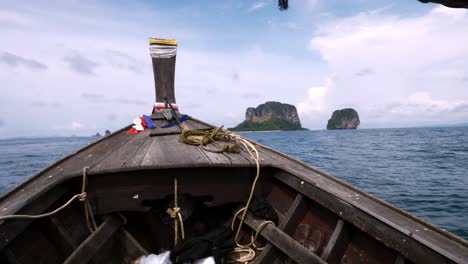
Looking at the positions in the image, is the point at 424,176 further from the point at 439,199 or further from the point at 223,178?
the point at 223,178

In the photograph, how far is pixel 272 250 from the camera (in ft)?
9.29

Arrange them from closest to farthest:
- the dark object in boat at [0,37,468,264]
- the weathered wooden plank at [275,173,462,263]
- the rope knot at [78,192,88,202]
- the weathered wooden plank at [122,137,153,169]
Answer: the weathered wooden plank at [275,173,462,263] < the dark object in boat at [0,37,468,264] < the rope knot at [78,192,88,202] < the weathered wooden plank at [122,137,153,169]

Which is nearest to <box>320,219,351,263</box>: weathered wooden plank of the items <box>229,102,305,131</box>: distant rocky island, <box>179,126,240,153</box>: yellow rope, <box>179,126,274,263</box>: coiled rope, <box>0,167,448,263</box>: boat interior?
<box>0,167,448,263</box>: boat interior

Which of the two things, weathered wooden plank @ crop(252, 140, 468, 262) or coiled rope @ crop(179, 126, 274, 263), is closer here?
weathered wooden plank @ crop(252, 140, 468, 262)

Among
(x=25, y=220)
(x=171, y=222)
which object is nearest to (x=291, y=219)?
(x=171, y=222)

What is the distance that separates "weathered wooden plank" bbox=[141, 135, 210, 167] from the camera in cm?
283

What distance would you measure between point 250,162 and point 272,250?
34.6 inches

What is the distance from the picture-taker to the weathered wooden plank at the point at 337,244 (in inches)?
96.7

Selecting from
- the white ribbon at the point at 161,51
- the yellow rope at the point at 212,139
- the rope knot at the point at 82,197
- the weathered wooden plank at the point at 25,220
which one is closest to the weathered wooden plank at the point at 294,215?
the yellow rope at the point at 212,139

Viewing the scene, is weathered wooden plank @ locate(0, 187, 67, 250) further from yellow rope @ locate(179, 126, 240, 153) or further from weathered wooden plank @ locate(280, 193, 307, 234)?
weathered wooden plank @ locate(280, 193, 307, 234)

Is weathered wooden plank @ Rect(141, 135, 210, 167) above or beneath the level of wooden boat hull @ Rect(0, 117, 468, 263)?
above

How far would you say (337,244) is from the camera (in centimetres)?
249

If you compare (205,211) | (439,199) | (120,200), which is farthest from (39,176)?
(439,199)

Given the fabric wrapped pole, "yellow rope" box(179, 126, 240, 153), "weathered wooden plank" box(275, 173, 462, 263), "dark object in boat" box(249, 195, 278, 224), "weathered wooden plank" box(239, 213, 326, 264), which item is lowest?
"weathered wooden plank" box(239, 213, 326, 264)
